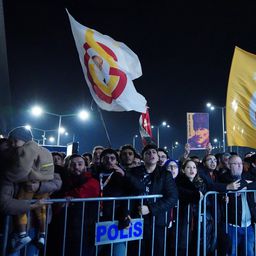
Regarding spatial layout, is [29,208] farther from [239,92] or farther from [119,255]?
[239,92]

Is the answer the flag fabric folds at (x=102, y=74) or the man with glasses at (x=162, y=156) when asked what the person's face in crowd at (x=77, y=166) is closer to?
the flag fabric folds at (x=102, y=74)

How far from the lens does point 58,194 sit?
5.16 metres

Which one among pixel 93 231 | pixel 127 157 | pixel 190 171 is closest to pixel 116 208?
pixel 93 231

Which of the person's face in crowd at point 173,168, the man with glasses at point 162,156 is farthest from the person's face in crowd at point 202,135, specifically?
the person's face in crowd at point 173,168

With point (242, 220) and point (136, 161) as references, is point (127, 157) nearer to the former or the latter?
point (136, 161)

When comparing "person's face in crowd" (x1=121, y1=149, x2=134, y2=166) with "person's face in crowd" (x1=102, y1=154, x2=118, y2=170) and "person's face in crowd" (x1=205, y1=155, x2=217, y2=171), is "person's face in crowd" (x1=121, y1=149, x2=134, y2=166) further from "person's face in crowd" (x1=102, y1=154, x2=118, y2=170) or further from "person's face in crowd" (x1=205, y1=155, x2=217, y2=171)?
"person's face in crowd" (x1=205, y1=155, x2=217, y2=171)

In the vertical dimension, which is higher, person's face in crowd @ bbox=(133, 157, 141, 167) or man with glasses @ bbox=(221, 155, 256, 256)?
person's face in crowd @ bbox=(133, 157, 141, 167)

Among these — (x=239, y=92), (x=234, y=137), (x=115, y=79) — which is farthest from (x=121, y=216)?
(x=239, y=92)

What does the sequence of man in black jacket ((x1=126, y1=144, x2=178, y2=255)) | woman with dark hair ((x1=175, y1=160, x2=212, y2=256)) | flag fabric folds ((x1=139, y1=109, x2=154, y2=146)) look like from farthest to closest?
flag fabric folds ((x1=139, y1=109, x2=154, y2=146)) < woman with dark hair ((x1=175, y1=160, x2=212, y2=256)) < man in black jacket ((x1=126, y1=144, x2=178, y2=255))

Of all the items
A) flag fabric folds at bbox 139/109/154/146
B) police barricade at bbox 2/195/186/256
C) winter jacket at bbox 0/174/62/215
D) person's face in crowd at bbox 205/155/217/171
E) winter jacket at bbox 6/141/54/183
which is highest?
flag fabric folds at bbox 139/109/154/146

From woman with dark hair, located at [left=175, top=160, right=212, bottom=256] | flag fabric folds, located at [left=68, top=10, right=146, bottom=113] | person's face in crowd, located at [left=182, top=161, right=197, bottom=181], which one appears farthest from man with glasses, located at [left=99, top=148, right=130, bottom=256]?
flag fabric folds, located at [left=68, top=10, right=146, bottom=113]

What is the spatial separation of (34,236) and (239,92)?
4838 millimetres

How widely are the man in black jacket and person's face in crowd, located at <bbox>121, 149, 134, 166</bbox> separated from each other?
4.68 ft

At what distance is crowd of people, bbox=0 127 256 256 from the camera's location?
3.93 meters
